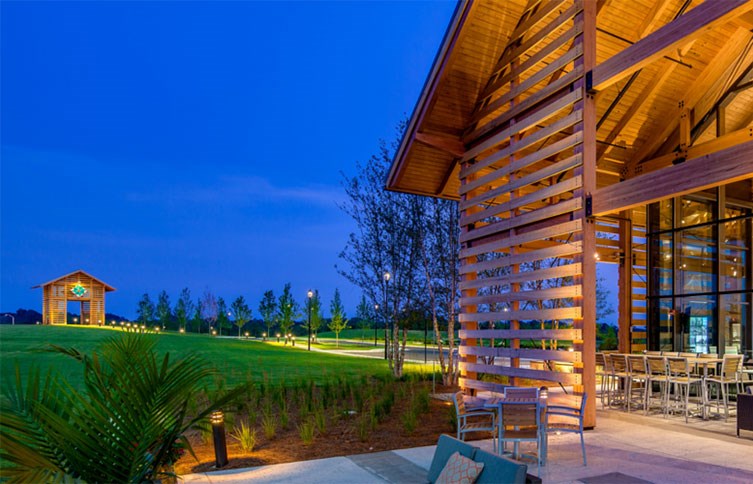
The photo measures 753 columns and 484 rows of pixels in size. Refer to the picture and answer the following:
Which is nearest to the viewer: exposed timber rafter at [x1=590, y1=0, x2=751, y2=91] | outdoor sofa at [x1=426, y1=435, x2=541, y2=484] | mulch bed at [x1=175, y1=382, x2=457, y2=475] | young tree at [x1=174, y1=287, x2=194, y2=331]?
outdoor sofa at [x1=426, y1=435, x2=541, y2=484]

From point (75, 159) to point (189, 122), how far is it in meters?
38.6

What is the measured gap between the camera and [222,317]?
219 feet

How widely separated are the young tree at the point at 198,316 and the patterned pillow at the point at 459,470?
64982 millimetres

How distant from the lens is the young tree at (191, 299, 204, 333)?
65.1 metres

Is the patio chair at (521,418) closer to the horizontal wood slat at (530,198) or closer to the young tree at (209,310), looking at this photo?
the horizontal wood slat at (530,198)

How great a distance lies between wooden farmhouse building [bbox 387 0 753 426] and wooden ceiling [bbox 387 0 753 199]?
0.03 m

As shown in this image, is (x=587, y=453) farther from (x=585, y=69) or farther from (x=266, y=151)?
(x=266, y=151)

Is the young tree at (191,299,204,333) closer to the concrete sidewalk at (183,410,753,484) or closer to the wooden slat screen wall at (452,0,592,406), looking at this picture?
the wooden slat screen wall at (452,0,592,406)

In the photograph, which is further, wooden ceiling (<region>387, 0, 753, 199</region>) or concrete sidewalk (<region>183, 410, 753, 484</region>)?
wooden ceiling (<region>387, 0, 753, 199</region>)

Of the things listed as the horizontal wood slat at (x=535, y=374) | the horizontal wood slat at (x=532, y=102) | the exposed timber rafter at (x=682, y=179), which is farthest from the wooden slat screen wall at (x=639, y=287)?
the exposed timber rafter at (x=682, y=179)

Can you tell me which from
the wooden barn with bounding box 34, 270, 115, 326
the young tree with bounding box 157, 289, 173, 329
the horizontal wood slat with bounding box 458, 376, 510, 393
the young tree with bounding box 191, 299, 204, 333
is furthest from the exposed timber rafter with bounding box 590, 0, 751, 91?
the young tree with bounding box 157, 289, 173, 329

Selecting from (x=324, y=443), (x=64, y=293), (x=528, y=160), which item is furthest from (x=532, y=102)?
(x=64, y=293)

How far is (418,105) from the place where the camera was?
411 inches

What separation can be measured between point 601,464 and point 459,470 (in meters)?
3.01
